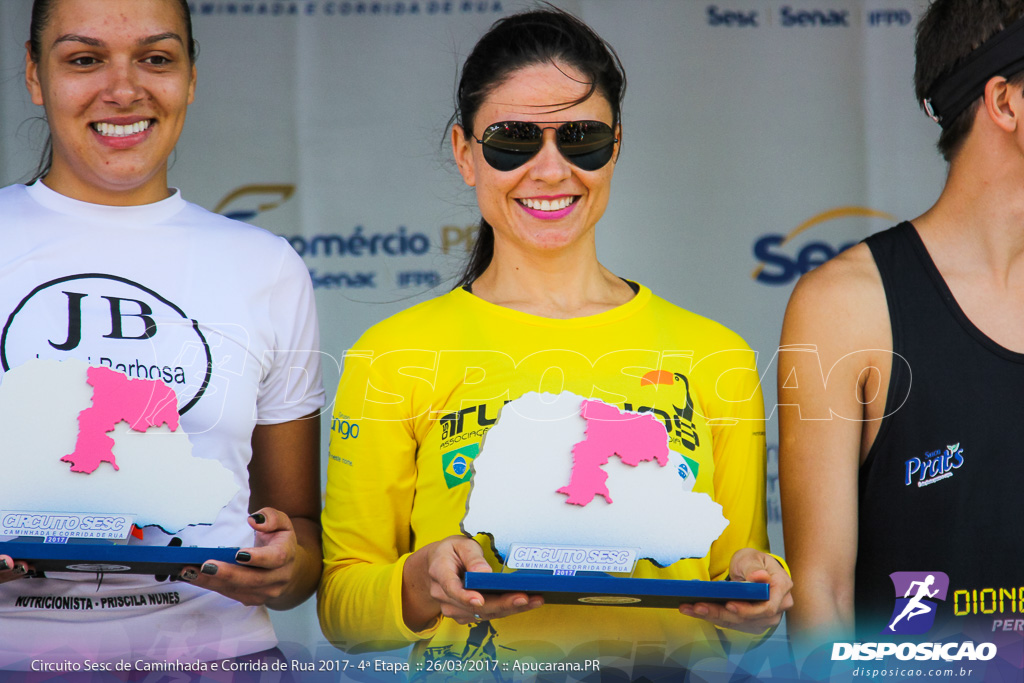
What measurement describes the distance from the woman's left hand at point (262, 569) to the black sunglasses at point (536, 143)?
776 millimetres

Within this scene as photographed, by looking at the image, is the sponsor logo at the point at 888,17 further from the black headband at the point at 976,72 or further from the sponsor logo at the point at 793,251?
the black headband at the point at 976,72

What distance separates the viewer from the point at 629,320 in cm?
200

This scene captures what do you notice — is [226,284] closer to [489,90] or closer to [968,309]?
[489,90]

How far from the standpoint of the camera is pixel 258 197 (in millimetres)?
3182

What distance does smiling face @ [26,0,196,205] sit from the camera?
1960 millimetres

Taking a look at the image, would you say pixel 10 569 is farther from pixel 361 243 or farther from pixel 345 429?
pixel 361 243

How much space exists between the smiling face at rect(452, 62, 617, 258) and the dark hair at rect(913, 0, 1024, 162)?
2.17 ft

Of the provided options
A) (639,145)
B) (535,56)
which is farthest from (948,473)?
(639,145)

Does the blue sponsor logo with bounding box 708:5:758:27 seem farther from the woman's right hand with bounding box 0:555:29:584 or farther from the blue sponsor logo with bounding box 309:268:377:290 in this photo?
the woman's right hand with bounding box 0:555:29:584

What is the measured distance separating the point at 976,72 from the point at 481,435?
46.4 inches

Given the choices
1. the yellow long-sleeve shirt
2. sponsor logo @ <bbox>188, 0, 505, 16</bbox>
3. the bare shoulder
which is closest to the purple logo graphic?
the yellow long-sleeve shirt

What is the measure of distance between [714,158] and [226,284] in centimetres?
177

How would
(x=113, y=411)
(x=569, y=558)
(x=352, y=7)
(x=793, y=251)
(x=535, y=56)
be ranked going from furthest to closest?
(x=793, y=251) → (x=352, y=7) → (x=535, y=56) → (x=113, y=411) → (x=569, y=558)

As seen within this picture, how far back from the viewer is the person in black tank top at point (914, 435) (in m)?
1.94
